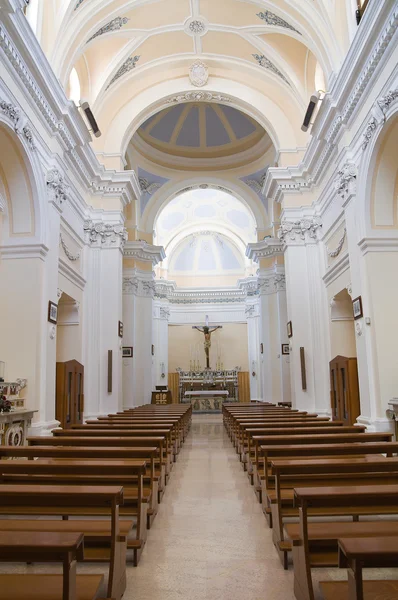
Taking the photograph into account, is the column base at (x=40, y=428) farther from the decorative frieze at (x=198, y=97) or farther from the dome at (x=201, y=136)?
the dome at (x=201, y=136)

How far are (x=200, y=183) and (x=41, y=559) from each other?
60.0 feet

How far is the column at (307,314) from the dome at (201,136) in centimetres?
672

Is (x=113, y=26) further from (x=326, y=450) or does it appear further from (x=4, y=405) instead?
(x=326, y=450)

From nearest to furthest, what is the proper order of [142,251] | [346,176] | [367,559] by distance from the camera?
[367,559] < [346,176] < [142,251]

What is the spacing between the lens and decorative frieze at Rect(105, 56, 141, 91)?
40.3ft

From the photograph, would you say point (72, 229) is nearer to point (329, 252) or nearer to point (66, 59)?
point (66, 59)

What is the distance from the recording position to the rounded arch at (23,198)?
314 inches

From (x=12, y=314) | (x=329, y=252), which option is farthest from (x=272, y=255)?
(x=12, y=314)

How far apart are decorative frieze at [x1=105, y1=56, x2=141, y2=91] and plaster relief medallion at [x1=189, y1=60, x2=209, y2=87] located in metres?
1.56

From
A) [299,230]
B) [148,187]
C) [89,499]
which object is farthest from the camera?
[148,187]

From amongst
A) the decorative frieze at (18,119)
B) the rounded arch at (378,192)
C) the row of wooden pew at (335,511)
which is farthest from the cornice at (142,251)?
the row of wooden pew at (335,511)

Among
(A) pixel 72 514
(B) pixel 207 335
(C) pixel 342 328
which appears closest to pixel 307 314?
(C) pixel 342 328

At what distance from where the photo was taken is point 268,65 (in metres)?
12.6

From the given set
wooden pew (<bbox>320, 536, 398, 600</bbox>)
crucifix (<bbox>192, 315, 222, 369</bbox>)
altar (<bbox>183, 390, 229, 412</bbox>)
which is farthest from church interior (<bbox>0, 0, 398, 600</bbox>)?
crucifix (<bbox>192, 315, 222, 369</bbox>)
